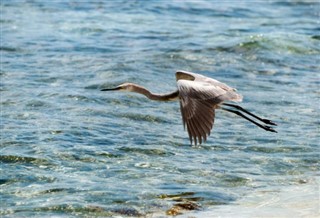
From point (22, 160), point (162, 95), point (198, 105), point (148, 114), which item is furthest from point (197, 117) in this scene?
point (148, 114)

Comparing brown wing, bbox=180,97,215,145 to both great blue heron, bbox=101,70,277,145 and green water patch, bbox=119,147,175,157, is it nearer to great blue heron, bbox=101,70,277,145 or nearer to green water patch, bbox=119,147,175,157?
great blue heron, bbox=101,70,277,145

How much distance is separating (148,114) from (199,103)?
10.3ft

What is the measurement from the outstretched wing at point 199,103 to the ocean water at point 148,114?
0.69 meters

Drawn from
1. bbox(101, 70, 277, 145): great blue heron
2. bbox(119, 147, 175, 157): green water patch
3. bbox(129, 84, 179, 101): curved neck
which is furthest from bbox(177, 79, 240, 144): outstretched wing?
bbox(119, 147, 175, 157): green water patch

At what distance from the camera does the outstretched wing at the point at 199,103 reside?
7.88 m

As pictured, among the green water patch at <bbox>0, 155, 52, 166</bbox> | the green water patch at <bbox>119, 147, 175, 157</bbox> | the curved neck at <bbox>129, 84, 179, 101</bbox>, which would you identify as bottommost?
the green water patch at <bbox>119, 147, 175, 157</bbox>

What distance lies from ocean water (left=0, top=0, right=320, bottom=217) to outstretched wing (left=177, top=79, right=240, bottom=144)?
2.26 feet

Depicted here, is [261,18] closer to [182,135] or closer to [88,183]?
[182,135]

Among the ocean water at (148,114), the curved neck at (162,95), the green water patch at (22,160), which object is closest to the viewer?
the ocean water at (148,114)

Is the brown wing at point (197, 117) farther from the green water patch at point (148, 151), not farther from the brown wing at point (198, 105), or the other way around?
the green water patch at point (148, 151)

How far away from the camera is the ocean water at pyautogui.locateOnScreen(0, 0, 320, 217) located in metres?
8.13

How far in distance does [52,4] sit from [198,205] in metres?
11.7

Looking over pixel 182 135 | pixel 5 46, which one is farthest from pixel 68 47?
pixel 182 135

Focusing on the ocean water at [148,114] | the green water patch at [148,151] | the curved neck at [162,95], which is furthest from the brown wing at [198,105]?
the green water patch at [148,151]
